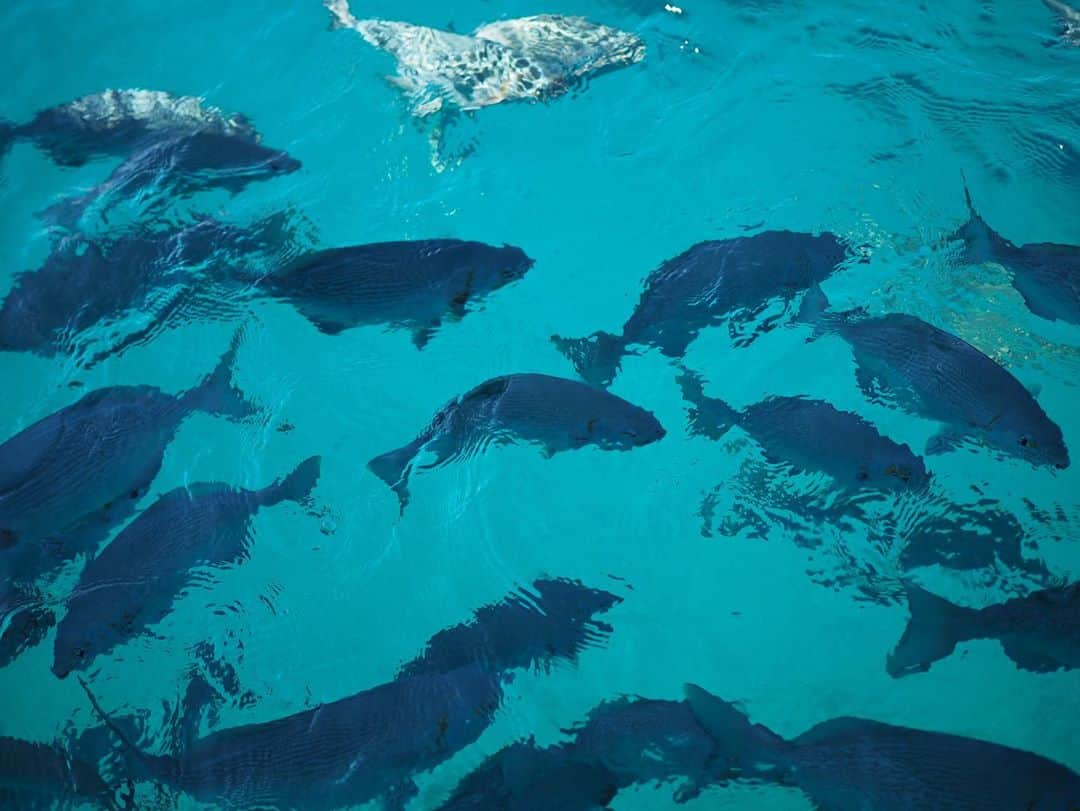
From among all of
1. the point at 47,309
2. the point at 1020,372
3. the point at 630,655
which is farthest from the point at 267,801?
the point at 1020,372

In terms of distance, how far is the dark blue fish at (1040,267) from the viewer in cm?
397

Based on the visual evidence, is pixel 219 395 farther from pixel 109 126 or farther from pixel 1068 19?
pixel 1068 19

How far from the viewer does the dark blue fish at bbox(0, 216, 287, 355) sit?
4.44 meters

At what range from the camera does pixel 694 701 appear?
10.7 ft

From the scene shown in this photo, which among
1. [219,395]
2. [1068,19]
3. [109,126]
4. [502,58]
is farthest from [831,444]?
[109,126]

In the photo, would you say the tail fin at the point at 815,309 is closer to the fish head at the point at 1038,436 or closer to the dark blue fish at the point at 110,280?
the fish head at the point at 1038,436

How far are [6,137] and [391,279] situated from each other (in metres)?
3.47

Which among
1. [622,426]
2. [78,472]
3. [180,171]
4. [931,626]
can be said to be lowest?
[931,626]

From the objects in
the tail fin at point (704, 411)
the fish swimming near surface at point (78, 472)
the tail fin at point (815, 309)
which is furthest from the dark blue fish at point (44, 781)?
the tail fin at point (815, 309)

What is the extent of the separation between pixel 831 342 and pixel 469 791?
3018 millimetres

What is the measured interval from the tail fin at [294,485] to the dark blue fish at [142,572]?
0.16 meters

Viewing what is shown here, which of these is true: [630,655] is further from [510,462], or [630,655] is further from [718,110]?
[718,110]

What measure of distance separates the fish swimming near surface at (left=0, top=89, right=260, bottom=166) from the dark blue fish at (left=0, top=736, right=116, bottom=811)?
353 cm

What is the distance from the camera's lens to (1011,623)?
3363 mm
